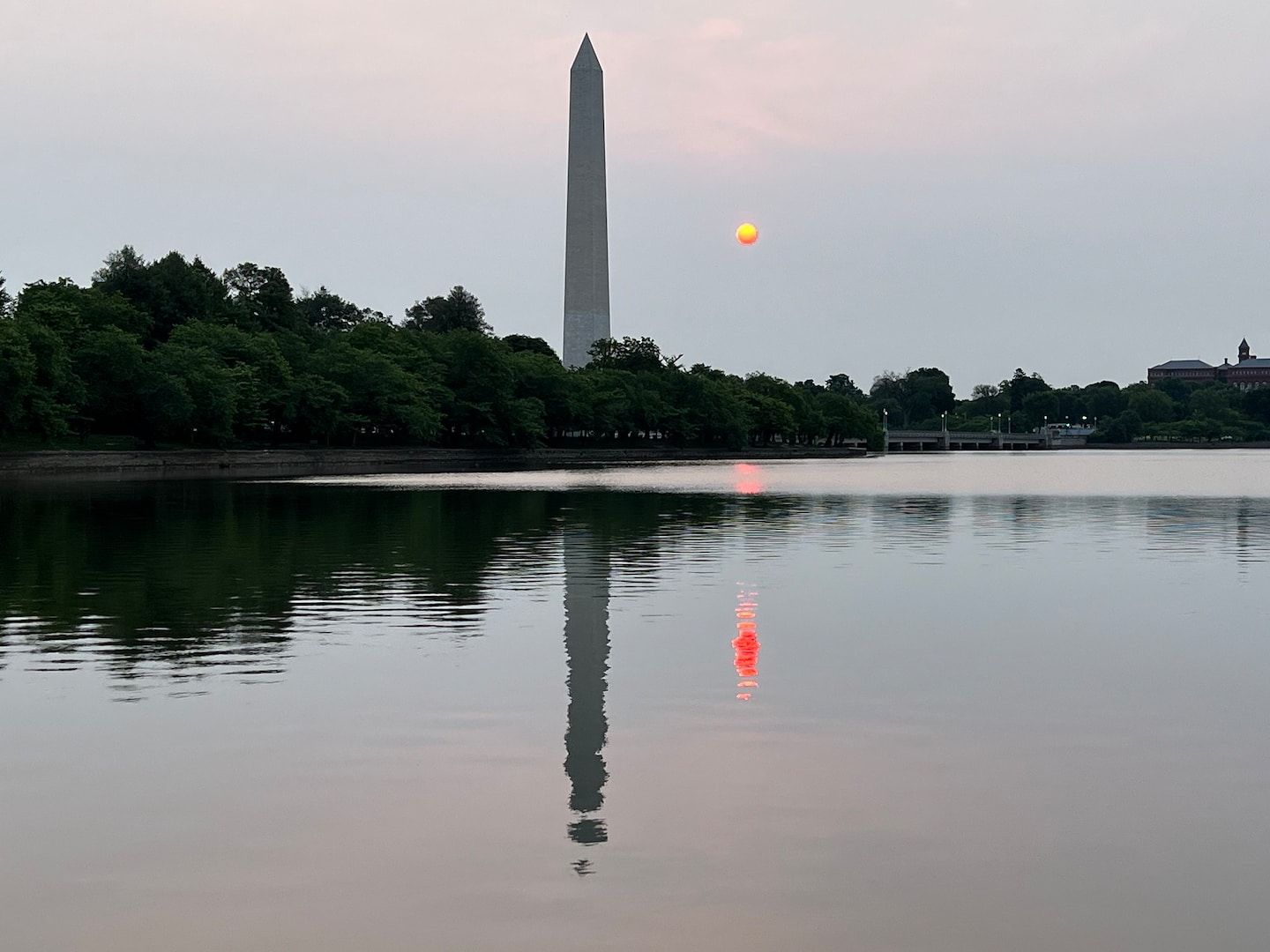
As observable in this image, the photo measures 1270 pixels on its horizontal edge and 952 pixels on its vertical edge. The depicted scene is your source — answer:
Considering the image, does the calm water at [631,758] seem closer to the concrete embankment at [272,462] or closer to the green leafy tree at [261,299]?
the concrete embankment at [272,462]

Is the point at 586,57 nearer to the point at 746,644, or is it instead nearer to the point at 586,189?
the point at 586,189

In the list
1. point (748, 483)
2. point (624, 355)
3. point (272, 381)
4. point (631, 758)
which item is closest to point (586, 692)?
point (631, 758)

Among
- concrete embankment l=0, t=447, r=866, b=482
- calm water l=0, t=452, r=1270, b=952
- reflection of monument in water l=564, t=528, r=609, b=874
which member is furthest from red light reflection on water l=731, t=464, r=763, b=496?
calm water l=0, t=452, r=1270, b=952

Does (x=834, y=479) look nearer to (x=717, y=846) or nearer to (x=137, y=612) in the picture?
(x=137, y=612)

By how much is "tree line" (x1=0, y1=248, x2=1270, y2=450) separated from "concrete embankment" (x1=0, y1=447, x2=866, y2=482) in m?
2.05

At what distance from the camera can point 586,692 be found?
55.5 ft

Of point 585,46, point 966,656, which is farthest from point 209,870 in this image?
point 585,46

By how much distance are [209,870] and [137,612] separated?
581 inches

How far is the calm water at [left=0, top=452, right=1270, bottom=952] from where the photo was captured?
9211mm

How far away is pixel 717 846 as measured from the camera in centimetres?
1061

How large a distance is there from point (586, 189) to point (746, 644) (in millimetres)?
145428

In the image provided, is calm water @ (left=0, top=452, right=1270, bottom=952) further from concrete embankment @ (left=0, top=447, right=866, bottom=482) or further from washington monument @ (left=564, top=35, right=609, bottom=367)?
washington monument @ (left=564, top=35, right=609, bottom=367)

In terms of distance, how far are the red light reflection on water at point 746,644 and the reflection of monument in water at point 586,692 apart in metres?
1.64

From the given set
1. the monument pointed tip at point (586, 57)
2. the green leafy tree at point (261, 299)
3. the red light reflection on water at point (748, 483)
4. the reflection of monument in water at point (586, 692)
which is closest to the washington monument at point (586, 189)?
the monument pointed tip at point (586, 57)
